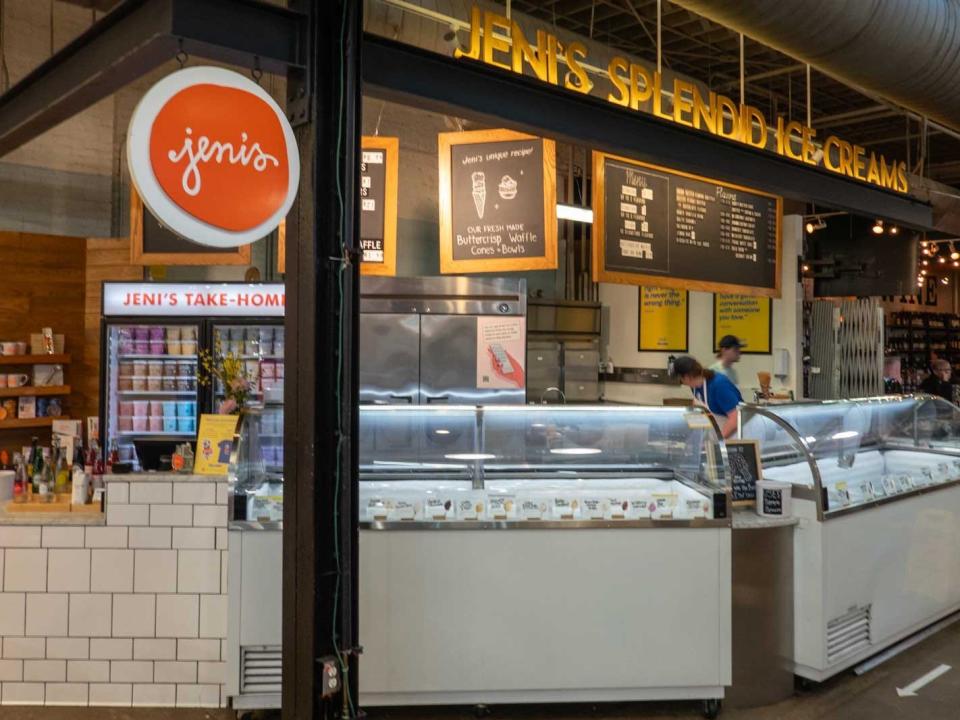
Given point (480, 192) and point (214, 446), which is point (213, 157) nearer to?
point (214, 446)

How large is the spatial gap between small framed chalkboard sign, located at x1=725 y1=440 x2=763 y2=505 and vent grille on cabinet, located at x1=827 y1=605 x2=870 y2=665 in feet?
2.48

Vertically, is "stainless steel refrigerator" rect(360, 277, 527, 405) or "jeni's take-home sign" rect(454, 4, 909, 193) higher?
"jeni's take-home sign" rect(454, 4, 909, 193)

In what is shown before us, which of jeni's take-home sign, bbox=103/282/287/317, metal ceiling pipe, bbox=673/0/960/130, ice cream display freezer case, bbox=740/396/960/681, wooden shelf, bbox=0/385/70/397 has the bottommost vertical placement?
ice cream display freezer case, bbox=740/396/960/681

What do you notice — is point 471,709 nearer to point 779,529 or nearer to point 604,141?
point 779,529

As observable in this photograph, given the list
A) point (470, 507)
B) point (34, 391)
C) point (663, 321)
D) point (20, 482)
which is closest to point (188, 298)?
point (34, 391)

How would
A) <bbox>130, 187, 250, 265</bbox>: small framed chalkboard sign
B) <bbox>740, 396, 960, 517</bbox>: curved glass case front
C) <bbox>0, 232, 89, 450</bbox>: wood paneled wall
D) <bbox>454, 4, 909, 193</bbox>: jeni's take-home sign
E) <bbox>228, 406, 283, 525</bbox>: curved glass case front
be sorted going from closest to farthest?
<bbox>228, 406, 283, 525</bbox>: curved glass case front, <bbox>454, 4, 909, 193</bbox>: jeni's take-home sign, <bbox>740, 396, 960, 517</bbox>: curved glass case front, <bbox>130, 187, 250, 265</bbox>: small framed chalkboard sign, <bbox>0, 232, 89, 450</bbox>: wood paneled wall

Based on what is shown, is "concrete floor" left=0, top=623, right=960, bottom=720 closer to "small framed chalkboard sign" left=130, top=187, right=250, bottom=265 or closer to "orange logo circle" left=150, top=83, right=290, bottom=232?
"orange logo circle" left=150, top=83, right=290, bottom=232

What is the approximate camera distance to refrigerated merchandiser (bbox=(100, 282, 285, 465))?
22.4ft

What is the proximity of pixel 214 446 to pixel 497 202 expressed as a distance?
8.33 feet

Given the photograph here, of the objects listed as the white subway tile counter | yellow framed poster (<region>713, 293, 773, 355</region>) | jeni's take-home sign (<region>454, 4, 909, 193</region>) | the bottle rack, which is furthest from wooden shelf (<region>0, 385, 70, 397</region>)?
the bottle rack

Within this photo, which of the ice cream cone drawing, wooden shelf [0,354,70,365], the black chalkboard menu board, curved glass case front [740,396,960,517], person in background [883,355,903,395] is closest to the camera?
curved glass case front [740,396,960,517]

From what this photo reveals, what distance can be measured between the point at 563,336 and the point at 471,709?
6.61 metres

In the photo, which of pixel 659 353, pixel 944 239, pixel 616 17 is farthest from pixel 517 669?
pixel 944 239

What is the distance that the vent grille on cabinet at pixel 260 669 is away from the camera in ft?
12.4
